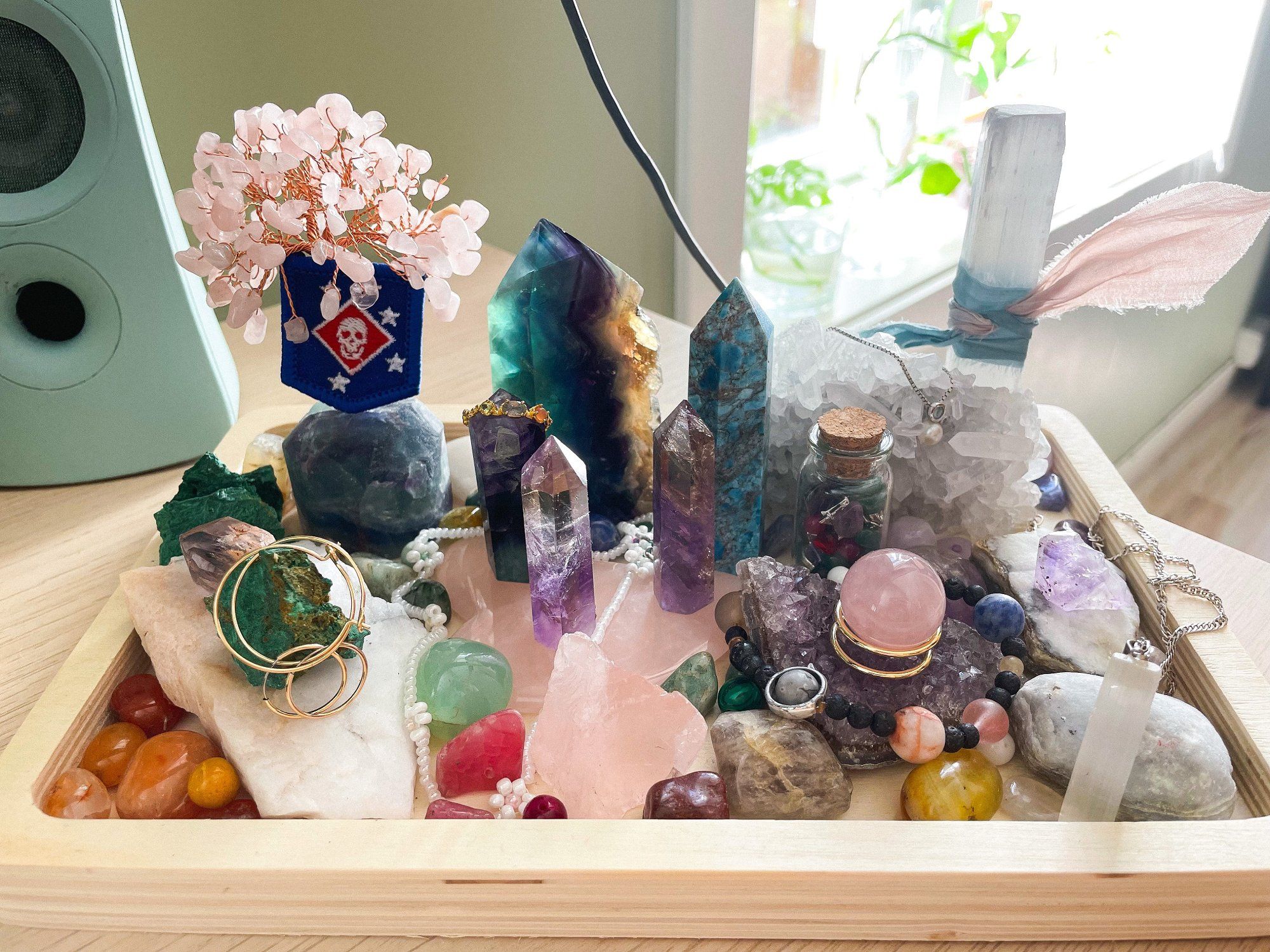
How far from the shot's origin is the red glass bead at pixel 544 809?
1.78ft

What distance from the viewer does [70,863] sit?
50 cm

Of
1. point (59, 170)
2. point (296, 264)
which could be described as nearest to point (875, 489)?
point (296, 264)

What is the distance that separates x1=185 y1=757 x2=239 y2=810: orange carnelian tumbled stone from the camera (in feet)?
1.82

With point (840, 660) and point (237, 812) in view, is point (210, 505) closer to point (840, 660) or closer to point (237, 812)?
point (237, 812)

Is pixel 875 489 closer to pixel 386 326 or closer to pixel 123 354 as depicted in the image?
pixel 386 326

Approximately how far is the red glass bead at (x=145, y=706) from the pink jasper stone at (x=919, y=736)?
45cm

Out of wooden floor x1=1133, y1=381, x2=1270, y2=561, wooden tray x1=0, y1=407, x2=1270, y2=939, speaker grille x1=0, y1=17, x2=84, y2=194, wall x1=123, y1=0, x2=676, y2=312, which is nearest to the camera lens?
wooden tray x1=0, y1=407, x2=1270, y2=939

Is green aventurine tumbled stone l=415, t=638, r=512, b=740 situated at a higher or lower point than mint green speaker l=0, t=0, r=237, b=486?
lower

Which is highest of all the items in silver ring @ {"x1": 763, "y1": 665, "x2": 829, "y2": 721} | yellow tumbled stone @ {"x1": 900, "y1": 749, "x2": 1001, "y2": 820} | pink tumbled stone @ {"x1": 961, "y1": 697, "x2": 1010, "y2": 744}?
silver ring @ {"x1": 763, "y1": 665, "x2": 829, "y2": 721}

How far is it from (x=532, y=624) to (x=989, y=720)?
0.99 feet

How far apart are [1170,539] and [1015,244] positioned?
0.25 meters

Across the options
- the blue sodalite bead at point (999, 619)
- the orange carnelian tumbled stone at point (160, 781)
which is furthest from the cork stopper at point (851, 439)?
the orange carnelian tumbled stone at point (160, 781)

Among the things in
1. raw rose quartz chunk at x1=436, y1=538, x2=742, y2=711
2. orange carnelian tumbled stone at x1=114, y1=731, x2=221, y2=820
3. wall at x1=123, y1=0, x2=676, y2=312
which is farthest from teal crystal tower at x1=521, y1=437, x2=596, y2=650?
wall at x1=123, y1=0, x2=676, y2=312

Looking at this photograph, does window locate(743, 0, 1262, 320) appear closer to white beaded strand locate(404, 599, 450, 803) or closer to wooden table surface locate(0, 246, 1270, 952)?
wooden table surface locate(0, 246, 1270, 952)
